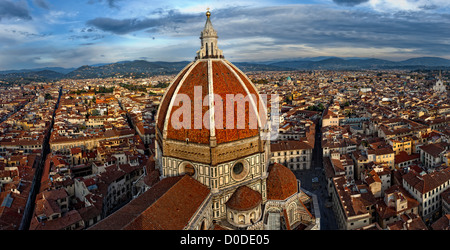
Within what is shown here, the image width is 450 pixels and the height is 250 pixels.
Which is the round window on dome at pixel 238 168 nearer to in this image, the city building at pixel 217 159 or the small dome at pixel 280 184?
the city building at pixel 217 159

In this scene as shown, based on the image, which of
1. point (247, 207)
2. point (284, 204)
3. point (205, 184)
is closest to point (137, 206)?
point (205, 184)

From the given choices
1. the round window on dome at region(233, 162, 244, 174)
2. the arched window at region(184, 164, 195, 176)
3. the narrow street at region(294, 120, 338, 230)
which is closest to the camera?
the arched window at region(184, 164, 195, 176)

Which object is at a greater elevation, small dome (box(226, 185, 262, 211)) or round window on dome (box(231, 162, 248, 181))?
round window on dome (box(231, 162, 248, 181))

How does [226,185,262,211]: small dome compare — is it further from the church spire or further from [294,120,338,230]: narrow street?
the church spire

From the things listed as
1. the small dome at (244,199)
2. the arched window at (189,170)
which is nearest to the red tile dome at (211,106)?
the arched window at (189,170)

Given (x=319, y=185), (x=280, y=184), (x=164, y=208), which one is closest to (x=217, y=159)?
(x=164, y=208)

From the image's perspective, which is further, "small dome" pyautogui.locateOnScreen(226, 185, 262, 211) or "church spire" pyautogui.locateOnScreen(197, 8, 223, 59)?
"church spire" pyautogui.locateOnScreen(197, 8, 223, 59)

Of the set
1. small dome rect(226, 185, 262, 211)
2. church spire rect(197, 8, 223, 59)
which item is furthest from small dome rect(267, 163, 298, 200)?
church spire rect(197, 8, 223, 59)
